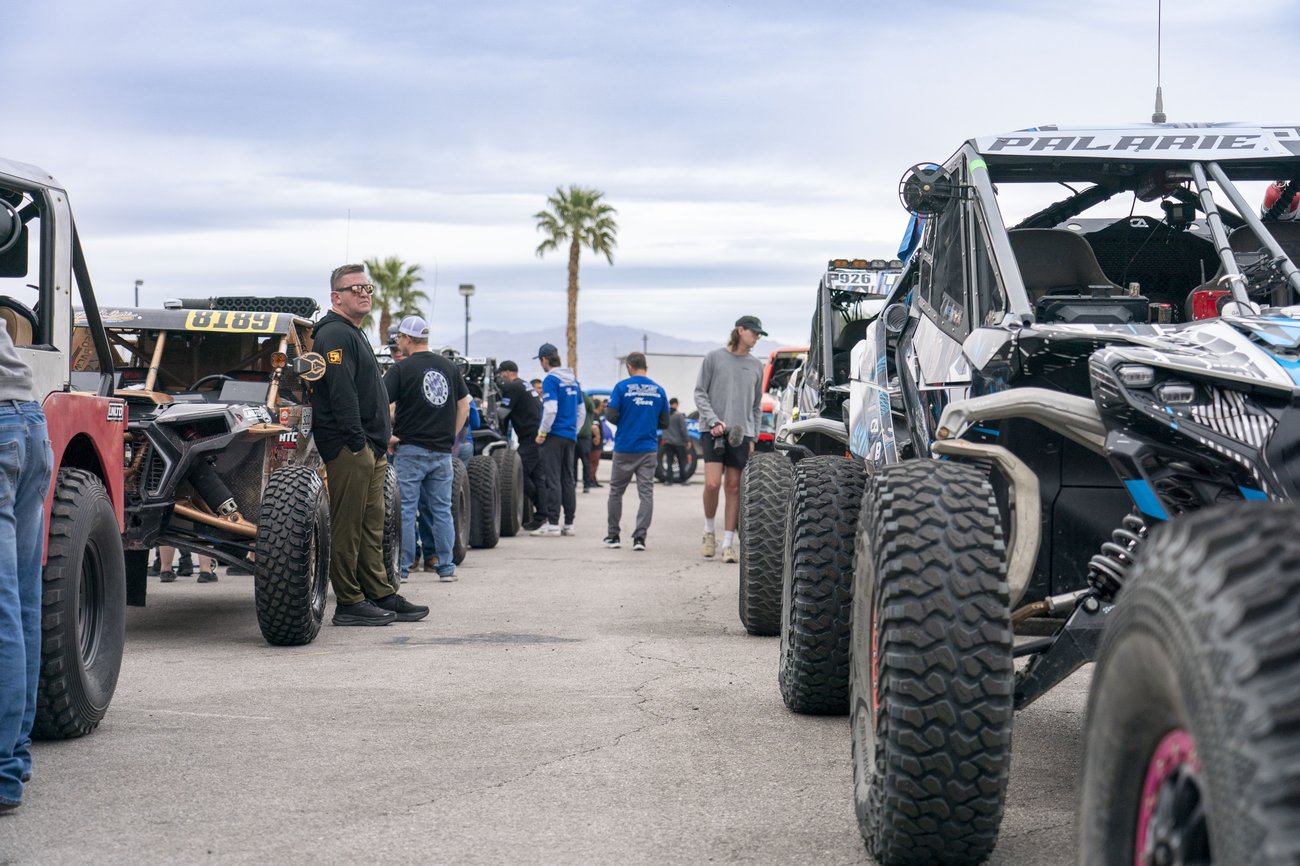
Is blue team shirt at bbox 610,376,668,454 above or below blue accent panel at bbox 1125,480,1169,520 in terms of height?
below

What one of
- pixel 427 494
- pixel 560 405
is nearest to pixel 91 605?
pixel 427 494

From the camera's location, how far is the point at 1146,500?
3.75m

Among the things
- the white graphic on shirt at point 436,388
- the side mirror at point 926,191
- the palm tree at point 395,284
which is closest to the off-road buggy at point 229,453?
the white graphic on shirt at point 436,388

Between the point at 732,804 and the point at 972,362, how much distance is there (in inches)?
61.3

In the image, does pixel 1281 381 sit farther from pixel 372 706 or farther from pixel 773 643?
pixel 773 643

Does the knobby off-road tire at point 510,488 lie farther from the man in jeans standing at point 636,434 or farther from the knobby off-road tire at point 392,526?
the knobby off-road tire at point 392,526

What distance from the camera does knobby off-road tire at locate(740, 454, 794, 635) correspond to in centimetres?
841

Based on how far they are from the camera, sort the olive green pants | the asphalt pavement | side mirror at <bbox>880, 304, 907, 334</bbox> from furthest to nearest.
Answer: the olive green pants → side mirror at <bbox>880, 304, 907, 334</bbox> → the asphalt pavement

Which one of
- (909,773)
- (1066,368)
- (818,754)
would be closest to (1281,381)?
(1066,368)

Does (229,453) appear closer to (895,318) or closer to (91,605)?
(91,605)

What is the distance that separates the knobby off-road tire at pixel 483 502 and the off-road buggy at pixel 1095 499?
851cm

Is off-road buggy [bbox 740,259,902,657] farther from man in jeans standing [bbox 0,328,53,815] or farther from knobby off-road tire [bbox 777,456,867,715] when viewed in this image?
man in jeans standing [bbox 0,328,53,815]

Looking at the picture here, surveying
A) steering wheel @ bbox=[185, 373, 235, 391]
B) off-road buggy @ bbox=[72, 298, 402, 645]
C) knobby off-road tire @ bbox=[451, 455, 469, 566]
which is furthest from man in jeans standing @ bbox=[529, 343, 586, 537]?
steering wheel @ bbox=[185, 373, 235, 391]

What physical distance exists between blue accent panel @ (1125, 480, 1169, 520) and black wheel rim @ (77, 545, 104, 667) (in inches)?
158
